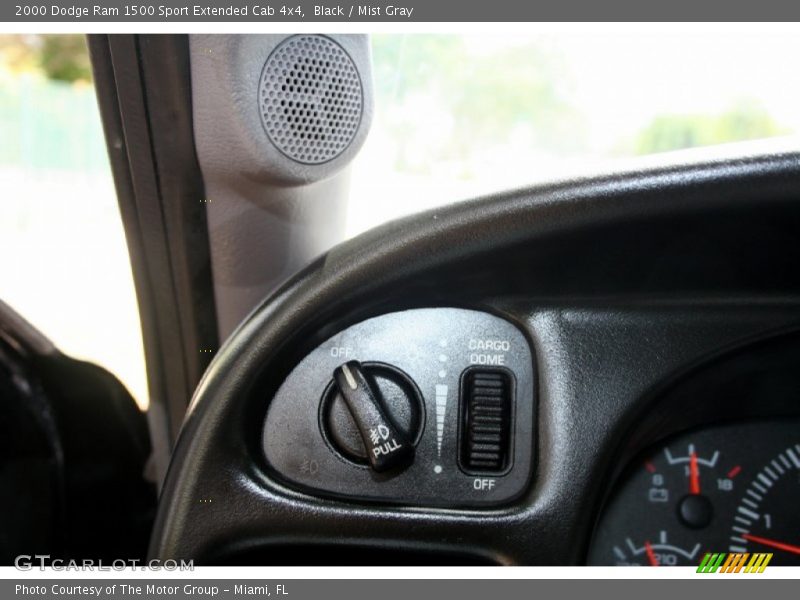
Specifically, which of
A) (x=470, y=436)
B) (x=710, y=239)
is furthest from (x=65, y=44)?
(x=710, y=239)

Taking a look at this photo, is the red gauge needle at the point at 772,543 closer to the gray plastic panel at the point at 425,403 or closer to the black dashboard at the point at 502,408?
the black dashboard at the point at 502,408

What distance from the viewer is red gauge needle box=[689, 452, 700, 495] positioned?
94cm

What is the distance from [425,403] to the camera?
92 cm

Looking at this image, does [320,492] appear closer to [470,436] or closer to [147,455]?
[470,436]

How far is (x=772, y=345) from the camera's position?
927 mm

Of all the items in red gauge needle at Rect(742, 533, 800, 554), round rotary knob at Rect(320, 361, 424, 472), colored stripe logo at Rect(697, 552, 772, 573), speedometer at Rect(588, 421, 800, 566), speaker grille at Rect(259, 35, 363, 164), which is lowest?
colored stripe logo at Rect(697, 552, 772, 573)

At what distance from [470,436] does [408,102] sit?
55 centimetres

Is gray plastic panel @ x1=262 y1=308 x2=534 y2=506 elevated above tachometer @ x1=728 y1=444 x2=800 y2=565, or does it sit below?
above

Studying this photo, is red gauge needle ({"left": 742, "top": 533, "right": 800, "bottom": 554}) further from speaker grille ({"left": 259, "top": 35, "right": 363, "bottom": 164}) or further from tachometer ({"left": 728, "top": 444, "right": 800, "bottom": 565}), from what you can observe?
speaker grille ({"left": 259, "top": 35, "right": 363, "bottom": 164})
